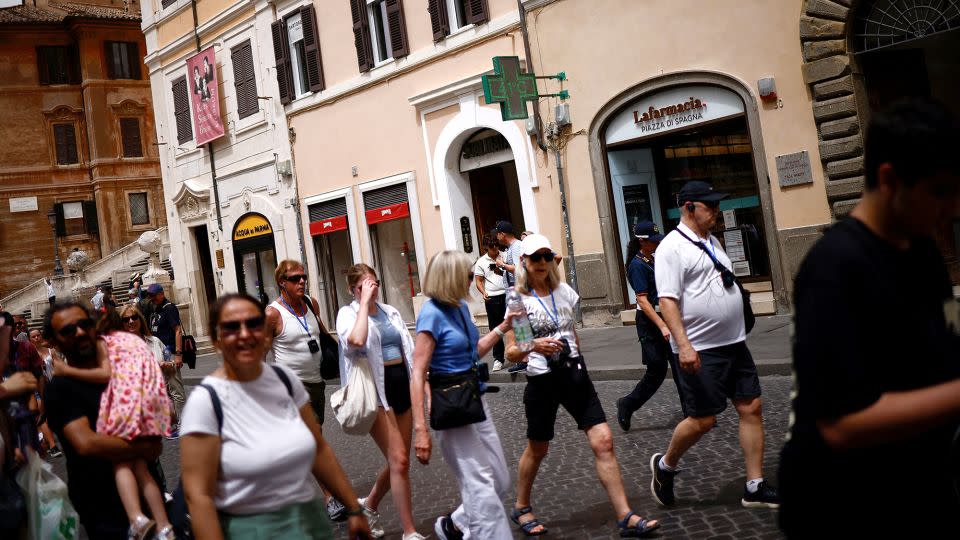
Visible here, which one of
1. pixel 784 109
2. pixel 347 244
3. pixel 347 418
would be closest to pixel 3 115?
pixel 347 244

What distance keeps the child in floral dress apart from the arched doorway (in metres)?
20.2

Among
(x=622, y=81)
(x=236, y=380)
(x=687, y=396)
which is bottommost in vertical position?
(x=687, y=396)

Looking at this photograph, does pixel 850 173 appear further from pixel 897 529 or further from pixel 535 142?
pixel 897 529

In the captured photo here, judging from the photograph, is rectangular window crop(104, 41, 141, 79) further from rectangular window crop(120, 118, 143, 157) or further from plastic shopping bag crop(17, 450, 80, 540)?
plastic shopping bag crop(17, 450, 80, 540)

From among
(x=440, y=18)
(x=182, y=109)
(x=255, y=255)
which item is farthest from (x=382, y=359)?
(x=182, y=109)

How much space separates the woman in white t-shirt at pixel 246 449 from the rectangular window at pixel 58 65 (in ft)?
158

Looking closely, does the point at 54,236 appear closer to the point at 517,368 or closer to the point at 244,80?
the point at 244,80

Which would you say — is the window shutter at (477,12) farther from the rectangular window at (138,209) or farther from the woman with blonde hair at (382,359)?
the rectangular window at (138,209)

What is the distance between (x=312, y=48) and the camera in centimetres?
2298

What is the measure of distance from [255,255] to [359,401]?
2062 cm

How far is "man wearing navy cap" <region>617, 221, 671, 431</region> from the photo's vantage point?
8.39 metres

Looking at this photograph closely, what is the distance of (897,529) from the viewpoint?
2.21m

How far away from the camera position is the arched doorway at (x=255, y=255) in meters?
25.5

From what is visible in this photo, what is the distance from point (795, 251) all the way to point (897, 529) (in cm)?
1269
